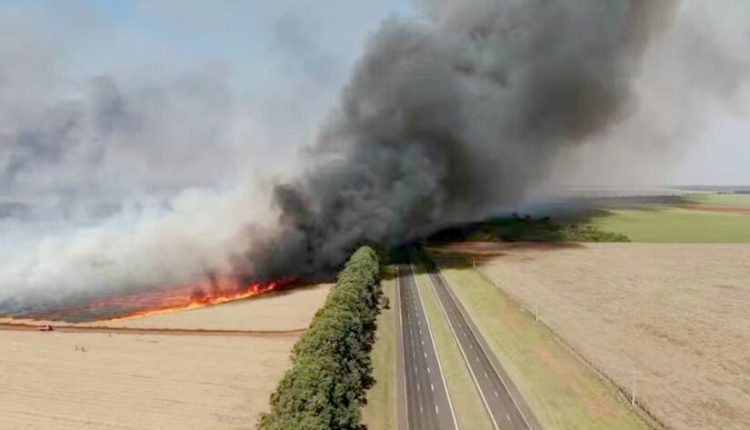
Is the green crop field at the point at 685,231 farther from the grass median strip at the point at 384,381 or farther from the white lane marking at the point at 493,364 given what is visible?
the grass median strip at the point at 384,381

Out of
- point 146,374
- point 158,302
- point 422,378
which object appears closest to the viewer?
point 146,374

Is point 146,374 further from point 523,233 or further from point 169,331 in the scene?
point 523,233

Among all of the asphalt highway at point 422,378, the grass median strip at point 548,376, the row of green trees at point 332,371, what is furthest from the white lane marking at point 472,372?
the row of green trees at point 332,371

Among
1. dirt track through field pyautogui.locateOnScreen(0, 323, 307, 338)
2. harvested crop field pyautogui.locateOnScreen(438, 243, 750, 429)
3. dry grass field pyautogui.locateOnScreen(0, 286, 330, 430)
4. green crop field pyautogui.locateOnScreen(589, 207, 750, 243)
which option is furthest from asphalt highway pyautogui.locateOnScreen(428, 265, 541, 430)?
green crop field pyautogui.locateOnScreen(589, 207, 750, 243)

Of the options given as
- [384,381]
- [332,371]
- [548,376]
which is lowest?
[548,376]

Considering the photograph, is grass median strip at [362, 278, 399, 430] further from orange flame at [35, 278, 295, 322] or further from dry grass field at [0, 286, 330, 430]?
orange flame at [35, 278, 295, 322]

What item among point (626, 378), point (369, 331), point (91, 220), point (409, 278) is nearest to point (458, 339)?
point (369, 331)

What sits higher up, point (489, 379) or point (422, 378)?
point (422, 378)

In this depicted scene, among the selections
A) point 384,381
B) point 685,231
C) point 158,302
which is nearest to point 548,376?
point 384,381

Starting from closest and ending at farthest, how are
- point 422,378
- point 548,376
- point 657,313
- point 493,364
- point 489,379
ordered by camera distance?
point 489,379
point 548,376
point 422,378
point 493,364
point 657,313
